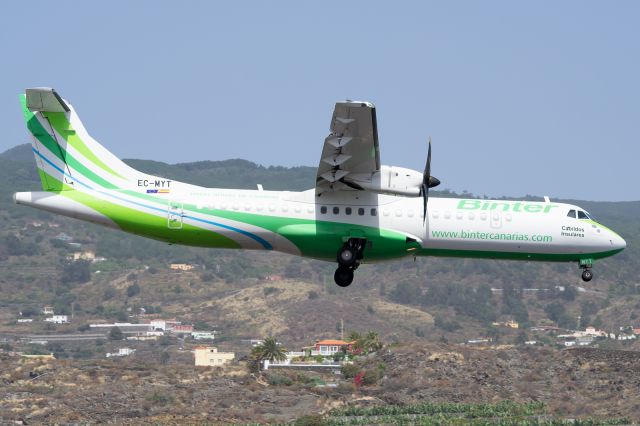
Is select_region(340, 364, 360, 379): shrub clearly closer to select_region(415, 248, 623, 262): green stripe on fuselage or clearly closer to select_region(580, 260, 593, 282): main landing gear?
select_region(580, 260, 593, 282): main landing gear

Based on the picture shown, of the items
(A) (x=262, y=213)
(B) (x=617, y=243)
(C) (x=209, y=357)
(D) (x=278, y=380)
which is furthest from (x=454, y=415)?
(C) (x=209, y=357)

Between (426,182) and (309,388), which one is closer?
(426,182)

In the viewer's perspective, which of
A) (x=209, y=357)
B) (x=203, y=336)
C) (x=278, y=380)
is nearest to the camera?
(x=278, y=380)

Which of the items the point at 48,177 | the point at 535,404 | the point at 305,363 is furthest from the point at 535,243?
the point at 305,363

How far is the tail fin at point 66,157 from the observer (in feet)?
145

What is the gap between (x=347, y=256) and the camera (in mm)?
43281

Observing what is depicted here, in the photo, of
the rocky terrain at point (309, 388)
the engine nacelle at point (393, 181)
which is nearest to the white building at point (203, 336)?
the rocky terrain at point (309, 388)

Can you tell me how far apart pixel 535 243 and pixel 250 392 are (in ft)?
165

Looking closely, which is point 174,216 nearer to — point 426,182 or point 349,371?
point 426,182

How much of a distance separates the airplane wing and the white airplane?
51cm

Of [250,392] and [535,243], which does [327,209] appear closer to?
[535,243]

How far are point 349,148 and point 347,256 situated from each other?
5.06 m

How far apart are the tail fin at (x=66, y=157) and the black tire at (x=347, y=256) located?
8964 mm

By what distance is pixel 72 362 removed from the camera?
9781 cm
